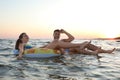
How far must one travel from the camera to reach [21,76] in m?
6.18

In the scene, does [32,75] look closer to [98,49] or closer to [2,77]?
[2,77]

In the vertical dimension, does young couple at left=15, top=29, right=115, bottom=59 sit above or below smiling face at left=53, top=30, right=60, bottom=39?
below

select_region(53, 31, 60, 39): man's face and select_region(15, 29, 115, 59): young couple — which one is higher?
select_region(53, 31, 60, 39): man's face

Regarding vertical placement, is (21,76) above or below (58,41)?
below

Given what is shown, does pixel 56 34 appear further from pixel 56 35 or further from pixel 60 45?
A: pixel 60 45

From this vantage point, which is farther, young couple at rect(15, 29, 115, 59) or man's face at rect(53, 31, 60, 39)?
man's face at rect(53, 31, 60, 39)

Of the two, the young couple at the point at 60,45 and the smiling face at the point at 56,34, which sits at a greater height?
the smiling face at the point at 56,34

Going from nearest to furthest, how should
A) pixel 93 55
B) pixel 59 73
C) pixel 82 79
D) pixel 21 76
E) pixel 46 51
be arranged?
pixel 82 79, pixel 21 76, pixel 59 73, pixel 46 51, pixel 93 55

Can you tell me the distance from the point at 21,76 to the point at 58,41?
5.26 meters

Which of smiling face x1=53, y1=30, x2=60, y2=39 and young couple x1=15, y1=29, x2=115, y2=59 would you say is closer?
young couple x1=15, y1=29, x2=115, y2=59

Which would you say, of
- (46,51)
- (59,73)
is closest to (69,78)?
(59,73)

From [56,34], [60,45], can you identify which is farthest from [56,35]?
[60,45]

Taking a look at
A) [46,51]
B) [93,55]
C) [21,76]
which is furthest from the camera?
[93,55]

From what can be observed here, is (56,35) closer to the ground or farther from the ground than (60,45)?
farther from the ground
